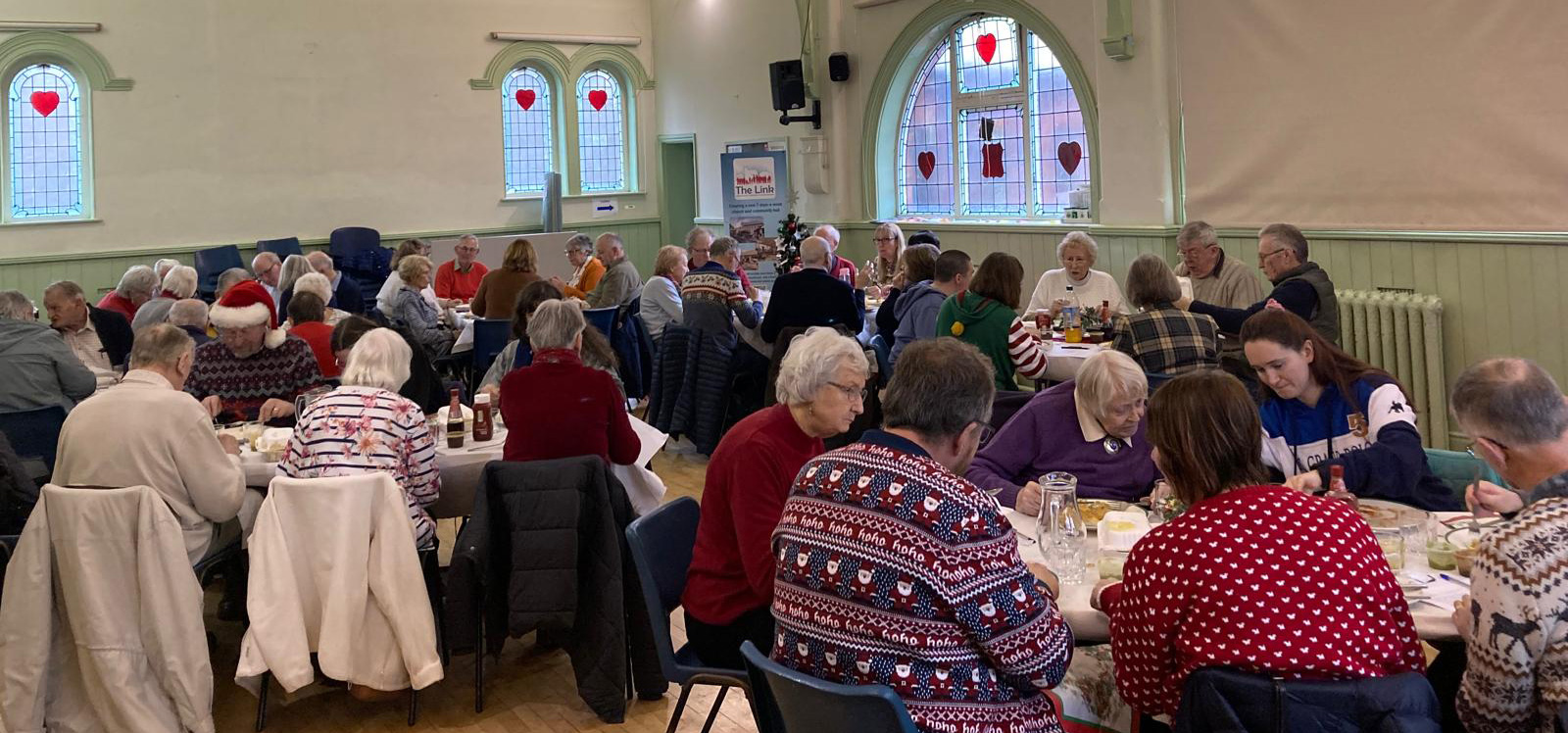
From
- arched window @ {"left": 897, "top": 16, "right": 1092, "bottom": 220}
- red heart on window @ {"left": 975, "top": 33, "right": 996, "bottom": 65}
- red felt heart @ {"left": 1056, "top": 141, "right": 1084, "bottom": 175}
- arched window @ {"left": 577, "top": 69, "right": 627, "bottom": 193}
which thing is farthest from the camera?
arched window @ {"left": 577, "top": 69, "right": 627, "bottom": 193}

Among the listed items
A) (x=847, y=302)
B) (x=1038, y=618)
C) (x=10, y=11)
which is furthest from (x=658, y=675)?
(x=10, y=11)

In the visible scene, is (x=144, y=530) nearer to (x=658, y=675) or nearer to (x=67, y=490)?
(x=67, y=490)

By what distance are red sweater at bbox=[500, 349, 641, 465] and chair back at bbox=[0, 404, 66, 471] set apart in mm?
2079

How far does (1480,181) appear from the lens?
680cm

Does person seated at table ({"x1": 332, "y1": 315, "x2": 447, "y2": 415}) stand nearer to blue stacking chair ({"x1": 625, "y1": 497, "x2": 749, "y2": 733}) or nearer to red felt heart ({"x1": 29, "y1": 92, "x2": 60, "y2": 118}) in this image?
Result: blue stacking chair ({"x1": 625, "y1": 497, "x2": 749, "y2": 733})

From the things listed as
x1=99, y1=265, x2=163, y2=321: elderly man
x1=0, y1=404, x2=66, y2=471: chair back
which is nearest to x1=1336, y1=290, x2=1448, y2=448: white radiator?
x1=0, y1=404, x2=66, y2=471: chair back

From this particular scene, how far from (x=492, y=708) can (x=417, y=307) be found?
14.9ft

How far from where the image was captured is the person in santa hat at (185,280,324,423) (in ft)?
16.8

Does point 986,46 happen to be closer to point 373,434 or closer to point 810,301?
point 810,301

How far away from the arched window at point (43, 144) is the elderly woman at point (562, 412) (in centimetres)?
960

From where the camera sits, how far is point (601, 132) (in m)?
14.7

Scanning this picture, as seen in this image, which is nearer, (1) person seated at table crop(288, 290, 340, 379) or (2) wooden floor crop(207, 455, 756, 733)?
(2) wooden floor crop(207, 455, 756, 733)

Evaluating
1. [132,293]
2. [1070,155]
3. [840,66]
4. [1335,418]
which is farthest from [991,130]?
[1335,418]

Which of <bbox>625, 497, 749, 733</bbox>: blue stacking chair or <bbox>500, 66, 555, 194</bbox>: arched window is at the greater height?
<bbox>500, 66, 555, 194</bbox>: arched window
